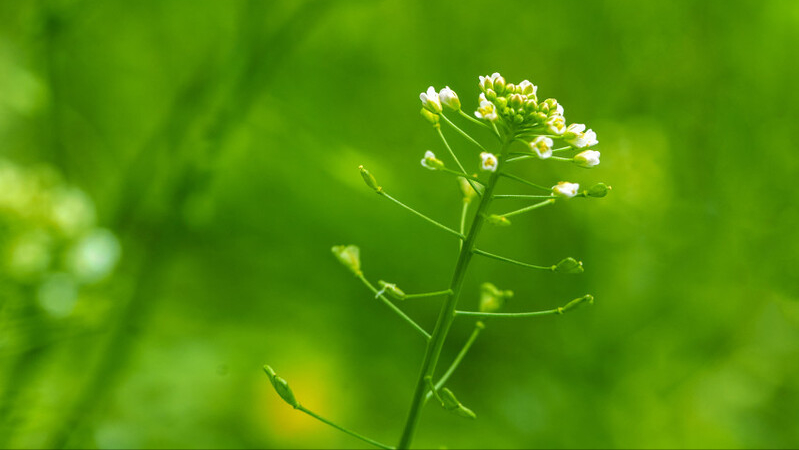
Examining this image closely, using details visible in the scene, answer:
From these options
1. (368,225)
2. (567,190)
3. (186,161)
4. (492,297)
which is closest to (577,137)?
(567,190)

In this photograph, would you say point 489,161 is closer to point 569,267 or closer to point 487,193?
point 487,193

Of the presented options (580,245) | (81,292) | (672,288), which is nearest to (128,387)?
(81,292)

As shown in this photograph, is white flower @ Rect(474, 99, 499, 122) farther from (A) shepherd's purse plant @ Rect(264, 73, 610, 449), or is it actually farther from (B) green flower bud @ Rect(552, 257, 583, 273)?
(B) green flower bud @ Rect(552, 257, 583, 273)

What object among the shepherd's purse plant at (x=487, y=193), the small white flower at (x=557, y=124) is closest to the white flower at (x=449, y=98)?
the shepherd's purse plant at (x=487, y=193)

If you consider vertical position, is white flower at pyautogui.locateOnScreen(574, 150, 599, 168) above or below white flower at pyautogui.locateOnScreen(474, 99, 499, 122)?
above

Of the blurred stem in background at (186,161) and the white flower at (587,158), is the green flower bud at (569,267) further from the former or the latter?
the blurred stem in background at (186,161)

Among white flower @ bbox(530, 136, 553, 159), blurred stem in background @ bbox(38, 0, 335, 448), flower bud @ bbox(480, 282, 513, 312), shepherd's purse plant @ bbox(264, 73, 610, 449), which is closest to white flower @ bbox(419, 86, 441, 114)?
shepherd's purse plant @ bbox(264, 73, 610, 449)

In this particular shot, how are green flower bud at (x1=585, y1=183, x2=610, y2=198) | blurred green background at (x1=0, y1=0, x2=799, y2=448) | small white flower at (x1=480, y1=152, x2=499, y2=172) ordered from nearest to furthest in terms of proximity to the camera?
1. small white flower at (x1=480, y1=152, x2=499, y2=172)
2. green flower bud at (x1=585, y1=183, x2=610, y2=198)
3. blurred green background at (x1=0, y1=0, x2=799, y2=448)

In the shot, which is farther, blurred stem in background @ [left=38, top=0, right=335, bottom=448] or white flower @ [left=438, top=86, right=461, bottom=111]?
blurred stem in background @ [left=38, top=0, right=335, bottom=448]
